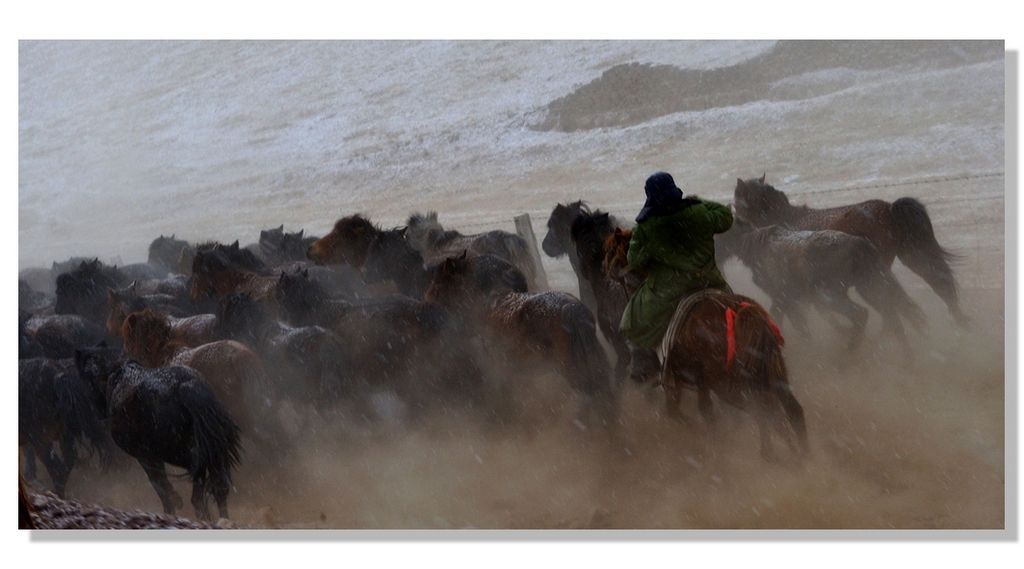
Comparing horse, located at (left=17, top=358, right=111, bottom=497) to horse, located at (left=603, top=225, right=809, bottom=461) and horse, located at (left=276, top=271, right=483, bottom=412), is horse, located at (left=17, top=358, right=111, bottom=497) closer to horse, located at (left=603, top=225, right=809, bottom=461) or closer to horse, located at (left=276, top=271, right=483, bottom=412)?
horse, located at (left=276, top=271, right=483, bottom=412)

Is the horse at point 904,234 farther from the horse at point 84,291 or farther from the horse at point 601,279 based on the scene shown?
the horse at point 84,291

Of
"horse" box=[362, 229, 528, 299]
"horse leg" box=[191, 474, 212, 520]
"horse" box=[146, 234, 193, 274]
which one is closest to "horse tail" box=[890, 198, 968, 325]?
"horse" box=[362, 229, 528, 299]

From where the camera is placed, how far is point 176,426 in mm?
5262

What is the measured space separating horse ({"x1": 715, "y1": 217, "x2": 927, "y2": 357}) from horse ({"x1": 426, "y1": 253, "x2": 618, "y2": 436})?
1.83 m

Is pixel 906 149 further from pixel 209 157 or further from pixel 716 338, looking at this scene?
pixel 209 157

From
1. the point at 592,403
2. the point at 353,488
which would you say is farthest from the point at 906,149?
the point at 353,488

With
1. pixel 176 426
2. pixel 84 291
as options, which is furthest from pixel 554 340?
pixel 84 291

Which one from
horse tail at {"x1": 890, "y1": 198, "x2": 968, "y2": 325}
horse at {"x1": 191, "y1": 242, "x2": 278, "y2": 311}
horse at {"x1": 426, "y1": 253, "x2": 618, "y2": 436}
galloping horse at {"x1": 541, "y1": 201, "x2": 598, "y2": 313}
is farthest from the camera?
horse at {"x1": 191, "y1": 242, "x2": 278, "y2": 311}

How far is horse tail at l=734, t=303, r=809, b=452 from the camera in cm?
434

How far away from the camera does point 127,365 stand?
5.53 meters

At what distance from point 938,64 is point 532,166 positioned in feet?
15.0

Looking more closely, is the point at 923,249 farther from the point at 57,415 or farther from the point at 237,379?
the point at 57,415

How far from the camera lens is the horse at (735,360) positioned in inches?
171

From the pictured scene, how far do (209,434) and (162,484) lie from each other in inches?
28.4
